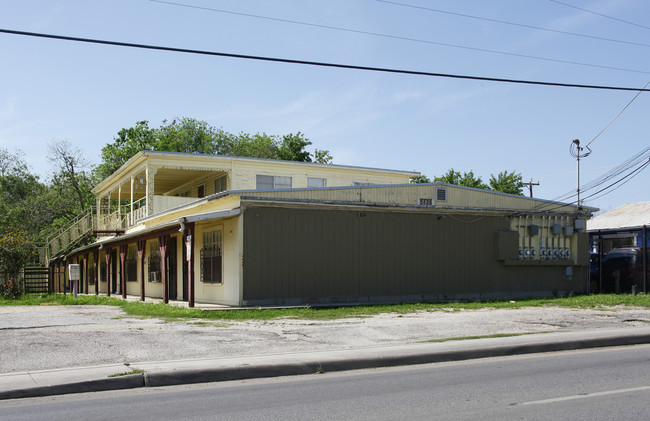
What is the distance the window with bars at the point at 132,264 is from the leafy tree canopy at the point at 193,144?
2701 cm

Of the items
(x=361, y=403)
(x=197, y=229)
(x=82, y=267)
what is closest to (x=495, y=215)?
(x=197, y=229)

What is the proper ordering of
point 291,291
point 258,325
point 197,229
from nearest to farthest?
point 258,325, point 291,291, point 197,229

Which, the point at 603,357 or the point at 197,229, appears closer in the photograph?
the point at 603,357

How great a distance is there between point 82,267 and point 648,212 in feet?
111

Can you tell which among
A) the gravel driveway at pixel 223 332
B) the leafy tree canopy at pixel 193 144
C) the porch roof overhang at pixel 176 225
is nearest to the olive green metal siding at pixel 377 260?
the porch roof overhang at pixel 176 225

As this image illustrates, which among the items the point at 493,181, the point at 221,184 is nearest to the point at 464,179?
the point at 493,181

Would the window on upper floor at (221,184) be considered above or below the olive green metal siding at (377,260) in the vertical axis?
above

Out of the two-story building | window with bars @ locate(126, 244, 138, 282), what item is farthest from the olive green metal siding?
window with bars @ locate(126, 244, 138, 282)

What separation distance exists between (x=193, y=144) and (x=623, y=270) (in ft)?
167

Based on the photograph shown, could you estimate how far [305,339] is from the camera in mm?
12391

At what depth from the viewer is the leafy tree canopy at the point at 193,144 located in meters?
58.4

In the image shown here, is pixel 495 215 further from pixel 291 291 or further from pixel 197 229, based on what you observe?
pixel 197 229

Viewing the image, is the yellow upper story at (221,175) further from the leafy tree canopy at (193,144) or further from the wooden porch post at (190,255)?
the leafy tree canopy at (193,144)

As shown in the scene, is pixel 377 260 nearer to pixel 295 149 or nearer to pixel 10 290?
pixel 10 290
